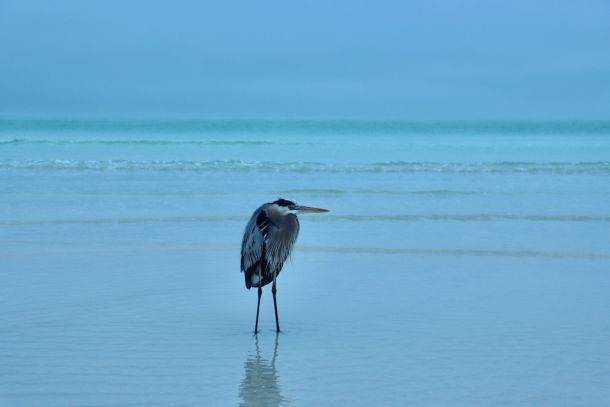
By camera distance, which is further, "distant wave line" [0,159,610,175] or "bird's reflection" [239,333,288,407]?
"distant wave line" [0,159,610,175]

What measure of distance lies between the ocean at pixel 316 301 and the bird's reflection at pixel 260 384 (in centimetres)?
1

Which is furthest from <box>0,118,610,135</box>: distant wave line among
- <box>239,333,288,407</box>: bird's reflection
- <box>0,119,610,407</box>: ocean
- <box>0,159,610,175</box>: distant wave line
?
<box>239,333,288,407</box>: bird's reflection

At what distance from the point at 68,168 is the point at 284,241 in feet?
46.5

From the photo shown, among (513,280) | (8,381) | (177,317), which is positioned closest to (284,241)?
(177,317)

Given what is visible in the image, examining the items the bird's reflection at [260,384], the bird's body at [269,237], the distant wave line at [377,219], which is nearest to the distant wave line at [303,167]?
the distant wave line at [377,219]

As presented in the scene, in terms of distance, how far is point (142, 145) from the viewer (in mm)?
29547

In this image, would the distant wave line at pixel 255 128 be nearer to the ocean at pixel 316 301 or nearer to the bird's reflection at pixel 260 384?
the ocean at pixel 316 301

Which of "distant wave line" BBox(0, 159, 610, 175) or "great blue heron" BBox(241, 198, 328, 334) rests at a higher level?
"distant wave line" BBox(0, 159, 610, 175)

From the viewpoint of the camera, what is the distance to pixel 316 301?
250 inches

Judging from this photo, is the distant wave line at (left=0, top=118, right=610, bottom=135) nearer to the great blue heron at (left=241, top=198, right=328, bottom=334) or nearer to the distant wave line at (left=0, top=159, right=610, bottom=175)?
the distant wave line at (left=0, top=159, right=610, bottom=175)

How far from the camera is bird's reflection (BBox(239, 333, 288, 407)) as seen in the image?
160 inches

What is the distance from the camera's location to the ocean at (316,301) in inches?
169

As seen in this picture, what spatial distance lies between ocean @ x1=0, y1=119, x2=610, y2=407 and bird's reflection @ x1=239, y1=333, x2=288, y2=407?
0.01m

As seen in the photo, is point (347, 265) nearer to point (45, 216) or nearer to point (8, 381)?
point (8, 381)
